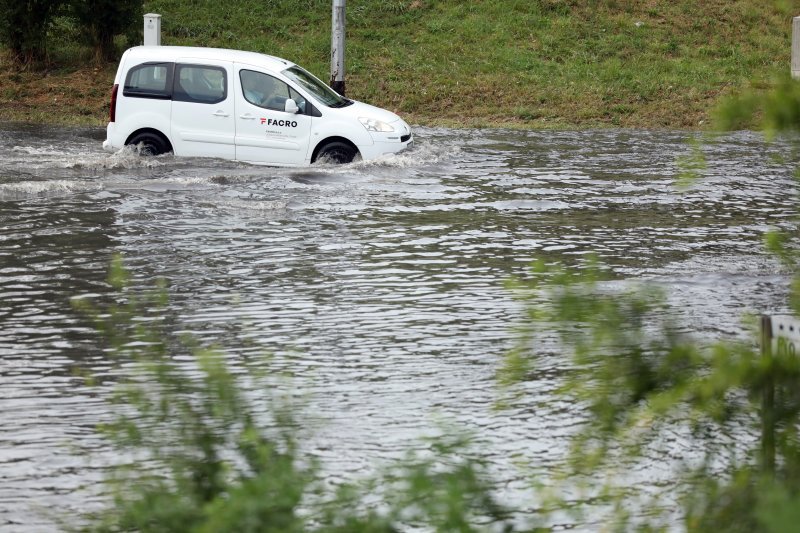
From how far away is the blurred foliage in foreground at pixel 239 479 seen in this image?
2.60 meters

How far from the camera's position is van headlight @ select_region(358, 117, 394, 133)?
17.1 m

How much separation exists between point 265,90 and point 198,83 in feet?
3.23

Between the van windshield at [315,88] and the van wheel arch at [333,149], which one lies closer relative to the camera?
the van wheel arch at [333,149]

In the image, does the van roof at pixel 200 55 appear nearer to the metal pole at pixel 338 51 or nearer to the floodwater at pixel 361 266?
the floodwater at pixel 361 266

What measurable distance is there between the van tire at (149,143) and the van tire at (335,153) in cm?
230

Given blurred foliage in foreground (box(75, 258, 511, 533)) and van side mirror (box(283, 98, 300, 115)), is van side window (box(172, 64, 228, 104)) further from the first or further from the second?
blurred foliage in foreground (box(75, 258, 511, 533))

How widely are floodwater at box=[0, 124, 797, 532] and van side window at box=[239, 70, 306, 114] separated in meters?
1.00

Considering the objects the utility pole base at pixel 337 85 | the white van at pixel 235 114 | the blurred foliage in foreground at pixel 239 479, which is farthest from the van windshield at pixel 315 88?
the blurred foliage in foreground at pixel 239 479

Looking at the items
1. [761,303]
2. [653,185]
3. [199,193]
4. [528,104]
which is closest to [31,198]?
[199,193]

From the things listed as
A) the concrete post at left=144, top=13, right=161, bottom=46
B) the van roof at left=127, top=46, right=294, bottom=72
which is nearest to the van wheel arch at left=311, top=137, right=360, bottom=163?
the van roof at left=127, top=46, right=294, bottom=72

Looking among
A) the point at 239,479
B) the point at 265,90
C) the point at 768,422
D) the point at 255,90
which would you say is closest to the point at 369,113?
the point at 265,90

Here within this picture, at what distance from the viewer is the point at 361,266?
36.1ft

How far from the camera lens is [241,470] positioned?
9.45ft

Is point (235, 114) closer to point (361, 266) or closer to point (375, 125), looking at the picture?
point (375, 125)
